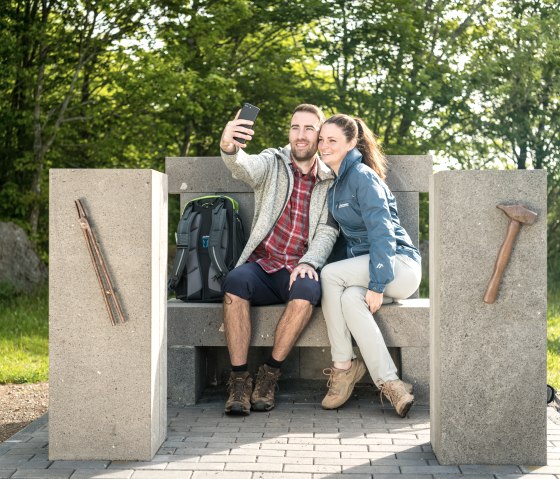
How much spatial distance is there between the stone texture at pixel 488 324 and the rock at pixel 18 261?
29.3 ft

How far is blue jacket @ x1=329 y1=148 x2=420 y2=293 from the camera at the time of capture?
532 cm

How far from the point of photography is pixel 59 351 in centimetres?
430

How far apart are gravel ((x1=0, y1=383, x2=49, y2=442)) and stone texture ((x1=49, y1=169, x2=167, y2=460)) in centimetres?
96

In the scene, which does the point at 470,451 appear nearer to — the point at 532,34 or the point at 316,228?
the point at 316,228

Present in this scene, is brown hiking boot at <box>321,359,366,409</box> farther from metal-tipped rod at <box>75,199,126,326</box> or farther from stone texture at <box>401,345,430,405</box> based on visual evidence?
metal-tipped rod at <box>75,199,126,326</box>

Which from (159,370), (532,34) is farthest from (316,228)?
(532,34)

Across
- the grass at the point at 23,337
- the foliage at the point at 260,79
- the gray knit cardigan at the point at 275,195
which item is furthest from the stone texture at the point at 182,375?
the foliage at the point at 260,79

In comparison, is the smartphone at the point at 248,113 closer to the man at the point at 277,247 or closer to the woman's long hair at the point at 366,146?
the man at the point at 277,247

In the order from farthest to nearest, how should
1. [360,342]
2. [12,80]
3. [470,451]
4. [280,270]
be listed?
[12,80]
[280,270]
[360,342]
[470,451]

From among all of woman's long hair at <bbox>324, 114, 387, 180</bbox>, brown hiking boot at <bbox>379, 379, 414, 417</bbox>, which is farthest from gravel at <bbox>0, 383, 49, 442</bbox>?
woman's long hair at <bbox>324, 114, 387, 180</bbox>

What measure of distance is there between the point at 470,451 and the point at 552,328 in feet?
19.2

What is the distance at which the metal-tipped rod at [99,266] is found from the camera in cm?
423

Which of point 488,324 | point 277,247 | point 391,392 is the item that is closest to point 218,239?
point 277,247

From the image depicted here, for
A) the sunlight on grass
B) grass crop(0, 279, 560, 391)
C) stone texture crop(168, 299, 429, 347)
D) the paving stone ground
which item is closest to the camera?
the paving stone ground
